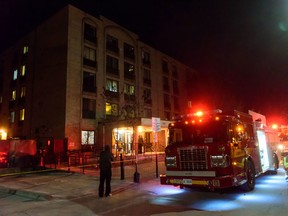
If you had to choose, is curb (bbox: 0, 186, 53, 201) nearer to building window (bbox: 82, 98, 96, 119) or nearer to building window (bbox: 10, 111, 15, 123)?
building window (bbox: 82, 98, 96, 119)

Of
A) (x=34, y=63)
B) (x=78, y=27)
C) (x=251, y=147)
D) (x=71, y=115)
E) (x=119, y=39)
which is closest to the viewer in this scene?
(x=251, y=147)

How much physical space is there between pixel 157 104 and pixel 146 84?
12.1 feet

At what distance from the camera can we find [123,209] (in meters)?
7.53

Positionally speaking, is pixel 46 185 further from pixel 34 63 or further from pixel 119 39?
pixel 119 39

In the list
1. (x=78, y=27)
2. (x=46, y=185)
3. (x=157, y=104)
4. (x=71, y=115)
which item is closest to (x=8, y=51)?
(x=78, y=27)

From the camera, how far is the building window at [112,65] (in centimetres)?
3199

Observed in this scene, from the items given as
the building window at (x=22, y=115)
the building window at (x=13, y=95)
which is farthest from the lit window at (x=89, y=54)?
the building window at (x=13, y=95)

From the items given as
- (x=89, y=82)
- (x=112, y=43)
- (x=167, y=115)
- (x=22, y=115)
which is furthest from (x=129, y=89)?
(x=22, y=115)

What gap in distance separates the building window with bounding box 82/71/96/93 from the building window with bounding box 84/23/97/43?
165 inches

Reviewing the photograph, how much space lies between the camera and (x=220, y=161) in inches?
309

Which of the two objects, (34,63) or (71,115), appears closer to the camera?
(71,115)

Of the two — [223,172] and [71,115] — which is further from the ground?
[71,115]

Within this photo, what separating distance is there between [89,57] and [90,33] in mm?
3015

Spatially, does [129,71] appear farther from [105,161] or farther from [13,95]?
[105,161]
